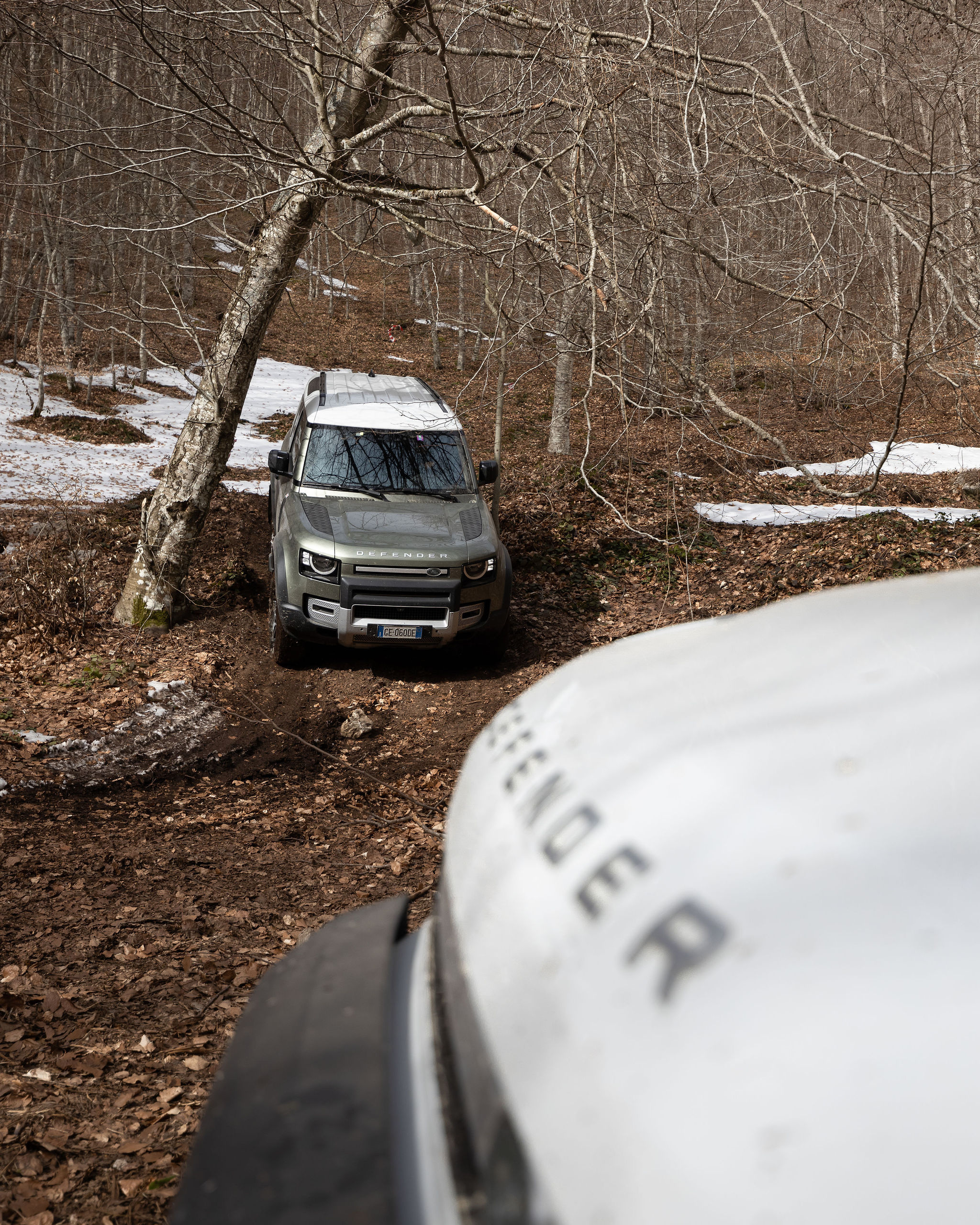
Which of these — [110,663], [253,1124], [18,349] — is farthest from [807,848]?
[18,349]

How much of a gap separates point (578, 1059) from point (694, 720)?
1.72 feet

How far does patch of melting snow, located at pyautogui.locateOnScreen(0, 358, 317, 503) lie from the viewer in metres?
15.7

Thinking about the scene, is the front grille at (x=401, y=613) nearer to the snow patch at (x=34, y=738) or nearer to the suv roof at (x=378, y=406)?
the suv roof at (x=378, y=406)

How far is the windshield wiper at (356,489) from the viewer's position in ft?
27.9

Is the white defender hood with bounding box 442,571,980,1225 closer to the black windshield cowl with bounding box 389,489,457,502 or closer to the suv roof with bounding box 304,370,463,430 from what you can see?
the black windshield cowl with bounding box 389,489,457,502

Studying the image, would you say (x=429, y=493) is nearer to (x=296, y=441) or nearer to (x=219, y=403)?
(x=296, y=441)

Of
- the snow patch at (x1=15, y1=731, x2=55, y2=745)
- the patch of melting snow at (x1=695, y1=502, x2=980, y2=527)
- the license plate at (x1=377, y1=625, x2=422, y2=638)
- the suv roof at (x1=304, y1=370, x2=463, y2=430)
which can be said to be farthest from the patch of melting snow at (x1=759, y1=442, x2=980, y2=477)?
the snow patch at (x1=15, y1=731, x2=55, y2=745)

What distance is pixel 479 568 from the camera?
25.7ft

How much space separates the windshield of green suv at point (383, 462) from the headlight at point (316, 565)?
114cm

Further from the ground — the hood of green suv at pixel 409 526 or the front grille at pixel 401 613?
the hood of green suv at pixel 409 526

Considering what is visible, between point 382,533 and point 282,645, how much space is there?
4.31 ft

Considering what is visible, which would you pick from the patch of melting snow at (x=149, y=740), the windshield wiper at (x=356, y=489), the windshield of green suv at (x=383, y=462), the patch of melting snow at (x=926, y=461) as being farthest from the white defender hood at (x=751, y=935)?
the patch of melting snow at (x=926, y=461)

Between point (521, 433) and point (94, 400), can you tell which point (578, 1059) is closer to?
point (521, 433)

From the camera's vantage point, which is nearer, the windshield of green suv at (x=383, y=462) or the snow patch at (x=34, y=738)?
the snow patch at (x=34, y=738)
